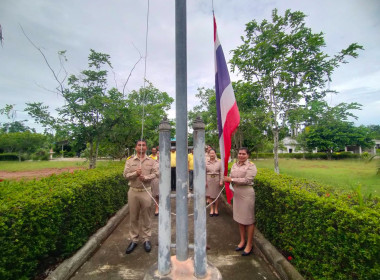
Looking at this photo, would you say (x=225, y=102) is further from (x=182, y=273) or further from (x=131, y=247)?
(x=131, y=247)

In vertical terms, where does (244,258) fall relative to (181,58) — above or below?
below

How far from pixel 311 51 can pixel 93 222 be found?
1070 centimetres

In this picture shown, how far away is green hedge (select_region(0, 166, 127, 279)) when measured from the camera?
7.16ft

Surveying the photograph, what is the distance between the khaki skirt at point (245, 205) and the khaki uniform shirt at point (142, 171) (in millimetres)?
1519

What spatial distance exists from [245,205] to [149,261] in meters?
1.78

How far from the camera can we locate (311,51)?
9.12 meters

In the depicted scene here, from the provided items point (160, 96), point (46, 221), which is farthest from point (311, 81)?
point (160, 96)

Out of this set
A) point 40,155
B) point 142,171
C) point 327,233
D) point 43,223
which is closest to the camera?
point 327,233

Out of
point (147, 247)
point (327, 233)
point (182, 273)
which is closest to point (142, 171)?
point (147, 247)

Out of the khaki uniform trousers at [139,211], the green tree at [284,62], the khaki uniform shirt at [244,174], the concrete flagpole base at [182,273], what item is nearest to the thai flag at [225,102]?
the khaki uniform shirt at [244,174]

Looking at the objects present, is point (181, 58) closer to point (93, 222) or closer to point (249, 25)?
point (93, 222)

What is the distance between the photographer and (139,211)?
12.1 ft

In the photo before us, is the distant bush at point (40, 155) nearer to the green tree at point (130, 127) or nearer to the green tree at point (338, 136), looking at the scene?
the green tree at point (130, 127)

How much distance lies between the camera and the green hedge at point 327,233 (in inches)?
72.7
